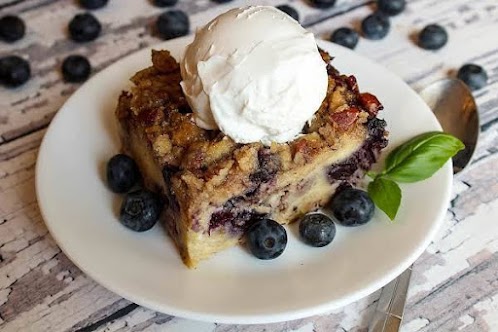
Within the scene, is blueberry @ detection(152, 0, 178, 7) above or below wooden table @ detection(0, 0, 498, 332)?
above

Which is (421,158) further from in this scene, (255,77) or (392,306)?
(255,77)

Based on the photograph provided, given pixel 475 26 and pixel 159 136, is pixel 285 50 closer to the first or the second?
pixel 159 136

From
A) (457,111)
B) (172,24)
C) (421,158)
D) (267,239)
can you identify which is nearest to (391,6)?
(457,111)

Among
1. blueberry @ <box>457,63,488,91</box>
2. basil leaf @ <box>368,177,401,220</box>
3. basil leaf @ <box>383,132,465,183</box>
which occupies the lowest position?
blueberry @ <box>457,63,488,91</box>

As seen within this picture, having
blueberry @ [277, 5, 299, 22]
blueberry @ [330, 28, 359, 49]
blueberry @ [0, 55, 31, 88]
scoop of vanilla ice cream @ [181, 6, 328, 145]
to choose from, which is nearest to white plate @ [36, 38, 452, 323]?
scoop of vanilla ice cream @ [181, 6, 328, 145]

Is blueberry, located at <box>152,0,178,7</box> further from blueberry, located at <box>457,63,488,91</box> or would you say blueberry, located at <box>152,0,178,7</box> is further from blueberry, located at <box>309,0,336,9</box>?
blueberry, located at <box>457,63,488,91</box>

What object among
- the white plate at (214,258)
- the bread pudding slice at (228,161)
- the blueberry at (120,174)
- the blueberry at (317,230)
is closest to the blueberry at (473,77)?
the white plate at (214,258)
